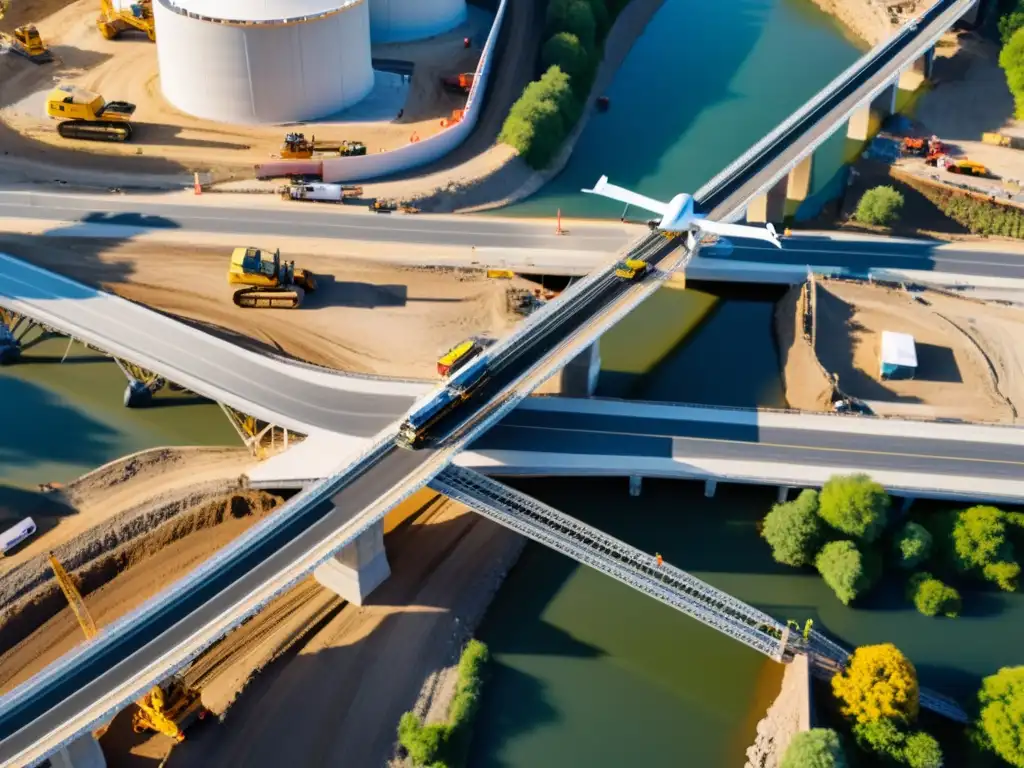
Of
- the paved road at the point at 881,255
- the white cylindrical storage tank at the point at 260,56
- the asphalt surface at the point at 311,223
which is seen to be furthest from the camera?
the white cylindrical storage tank at the point at 260,56

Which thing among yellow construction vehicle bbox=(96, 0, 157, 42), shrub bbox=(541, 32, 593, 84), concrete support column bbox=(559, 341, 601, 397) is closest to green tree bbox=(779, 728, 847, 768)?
concrete support column bbox=(559, 341, 601, 397)

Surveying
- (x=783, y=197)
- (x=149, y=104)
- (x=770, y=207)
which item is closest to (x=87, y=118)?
(x=149, y=104)

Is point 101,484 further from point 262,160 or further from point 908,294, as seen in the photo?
point 908,294

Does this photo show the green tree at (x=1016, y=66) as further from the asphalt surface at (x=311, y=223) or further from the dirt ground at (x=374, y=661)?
the dirt ground at (x=374, y=661)

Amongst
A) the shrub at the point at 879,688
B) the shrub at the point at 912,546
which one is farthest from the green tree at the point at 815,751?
the shrub at the point at 912,546

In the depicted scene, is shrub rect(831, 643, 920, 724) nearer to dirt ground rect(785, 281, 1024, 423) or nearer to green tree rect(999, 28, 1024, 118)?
dirt ground rect(785, 281, 1024, 423)

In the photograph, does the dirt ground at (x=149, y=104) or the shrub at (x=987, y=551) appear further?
the dirt ground at (x=149, y=104)

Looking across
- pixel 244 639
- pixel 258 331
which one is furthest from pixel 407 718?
pixel 258 331
